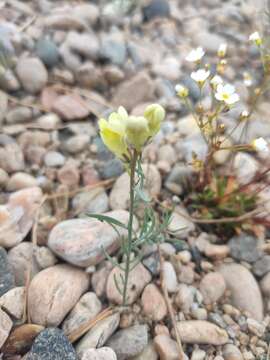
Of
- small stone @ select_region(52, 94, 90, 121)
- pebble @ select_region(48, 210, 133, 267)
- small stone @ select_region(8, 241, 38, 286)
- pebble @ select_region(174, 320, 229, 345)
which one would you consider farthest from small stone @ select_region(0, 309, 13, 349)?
small stone @ select_region(52, 94, 90, 121)

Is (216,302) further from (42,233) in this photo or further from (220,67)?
A: (220,67)

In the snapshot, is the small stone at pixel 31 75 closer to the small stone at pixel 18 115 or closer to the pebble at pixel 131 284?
the small stone at pixel 18 115

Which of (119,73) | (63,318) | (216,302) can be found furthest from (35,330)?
(119,73)

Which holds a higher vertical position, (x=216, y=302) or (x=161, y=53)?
(x=161, y=53)

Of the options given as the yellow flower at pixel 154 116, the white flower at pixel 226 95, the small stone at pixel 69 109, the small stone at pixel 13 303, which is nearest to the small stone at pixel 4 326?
the small stone at pixel 13 303

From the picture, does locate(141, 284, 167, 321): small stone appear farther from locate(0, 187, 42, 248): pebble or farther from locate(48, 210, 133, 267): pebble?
locate(0, 187, 42, 248): pebble

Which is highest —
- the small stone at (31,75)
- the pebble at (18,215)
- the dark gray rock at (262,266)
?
the small stone at (31,75)
